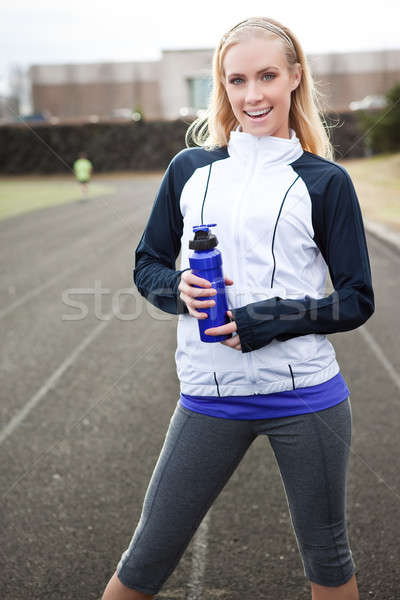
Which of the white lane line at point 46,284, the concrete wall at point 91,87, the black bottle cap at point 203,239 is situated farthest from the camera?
the concrete wall at point 91,87

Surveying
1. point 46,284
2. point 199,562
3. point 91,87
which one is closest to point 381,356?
point 199,562

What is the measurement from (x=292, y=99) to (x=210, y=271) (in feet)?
1.95

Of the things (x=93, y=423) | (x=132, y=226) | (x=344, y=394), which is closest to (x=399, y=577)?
(x=344, y=394)

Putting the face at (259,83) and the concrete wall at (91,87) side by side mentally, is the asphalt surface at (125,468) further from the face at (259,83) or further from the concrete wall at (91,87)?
the concrete wall at (91,87)

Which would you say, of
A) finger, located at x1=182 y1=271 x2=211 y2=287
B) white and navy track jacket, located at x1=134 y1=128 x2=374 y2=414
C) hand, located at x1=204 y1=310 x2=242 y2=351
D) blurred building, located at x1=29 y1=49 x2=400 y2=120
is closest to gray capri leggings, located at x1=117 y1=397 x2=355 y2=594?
white and navy track jacket, located at x1=134 y1=128 x2=374 y2=414

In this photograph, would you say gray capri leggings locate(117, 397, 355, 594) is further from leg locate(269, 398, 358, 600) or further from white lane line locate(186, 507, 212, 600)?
white lane line locate(186, 507, 212, 600)

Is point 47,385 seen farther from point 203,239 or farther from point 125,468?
point 203,239

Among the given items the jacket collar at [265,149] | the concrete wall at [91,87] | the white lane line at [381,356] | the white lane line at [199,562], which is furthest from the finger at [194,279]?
the concrete wall at [91,87]

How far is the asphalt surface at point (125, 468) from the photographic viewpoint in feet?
8.93

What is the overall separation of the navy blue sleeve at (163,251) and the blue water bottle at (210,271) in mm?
146

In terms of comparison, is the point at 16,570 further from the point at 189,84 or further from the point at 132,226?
the point at 189,84

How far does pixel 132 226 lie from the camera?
16609mm

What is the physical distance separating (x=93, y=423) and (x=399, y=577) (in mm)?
2200

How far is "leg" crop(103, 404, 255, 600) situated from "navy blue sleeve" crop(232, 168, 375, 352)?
0.86 ft
